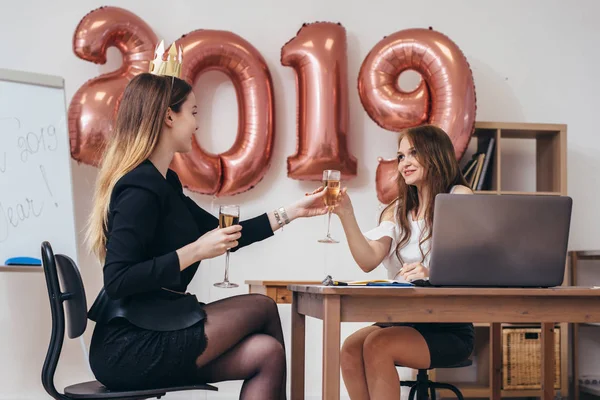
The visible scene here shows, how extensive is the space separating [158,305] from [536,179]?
2.72 metres

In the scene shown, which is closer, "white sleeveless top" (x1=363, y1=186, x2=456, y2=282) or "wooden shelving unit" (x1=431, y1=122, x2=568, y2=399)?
"white sleeveless top" (x1=363, y1=186, x2=456, y2=282)

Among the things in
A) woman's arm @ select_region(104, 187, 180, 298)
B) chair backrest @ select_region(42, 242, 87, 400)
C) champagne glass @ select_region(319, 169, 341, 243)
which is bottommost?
chair backrest @ select_region(42, 242, 87, 400)

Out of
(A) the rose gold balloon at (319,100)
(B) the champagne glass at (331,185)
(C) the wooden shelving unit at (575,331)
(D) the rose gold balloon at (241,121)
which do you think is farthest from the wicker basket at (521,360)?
(B) the champagne glass at (331,185)

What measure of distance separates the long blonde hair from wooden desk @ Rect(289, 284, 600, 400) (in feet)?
1.81

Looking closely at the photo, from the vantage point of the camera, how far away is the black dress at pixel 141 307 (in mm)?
1681

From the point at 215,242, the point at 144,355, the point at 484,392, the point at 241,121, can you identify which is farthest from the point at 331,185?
the point at 484,392

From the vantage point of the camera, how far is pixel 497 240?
1.69 m

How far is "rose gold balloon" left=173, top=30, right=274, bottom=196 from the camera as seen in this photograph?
3.52 metres

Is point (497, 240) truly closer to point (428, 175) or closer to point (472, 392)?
point (428, 175)

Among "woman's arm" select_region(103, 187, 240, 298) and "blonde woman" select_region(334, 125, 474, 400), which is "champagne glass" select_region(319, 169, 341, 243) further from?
"woman's arm" select_region(103, 187, 240, 298)

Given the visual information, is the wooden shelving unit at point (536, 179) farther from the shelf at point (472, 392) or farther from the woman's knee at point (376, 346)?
the woman's knee at point (376, 346)

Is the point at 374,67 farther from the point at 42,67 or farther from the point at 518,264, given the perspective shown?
the point at 518,264

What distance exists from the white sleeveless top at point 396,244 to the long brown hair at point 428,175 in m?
0.01

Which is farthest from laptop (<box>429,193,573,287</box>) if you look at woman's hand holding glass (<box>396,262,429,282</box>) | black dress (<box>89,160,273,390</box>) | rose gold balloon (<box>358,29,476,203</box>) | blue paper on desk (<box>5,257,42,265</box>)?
blue paper on desk (<box>5,257,42,265</box>)
